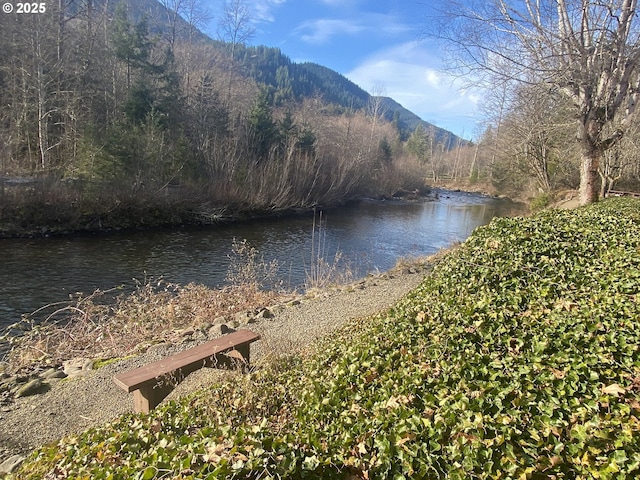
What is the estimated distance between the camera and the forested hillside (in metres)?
18.9

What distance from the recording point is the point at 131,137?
2120cm

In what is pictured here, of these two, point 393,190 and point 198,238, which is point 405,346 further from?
point 393,190

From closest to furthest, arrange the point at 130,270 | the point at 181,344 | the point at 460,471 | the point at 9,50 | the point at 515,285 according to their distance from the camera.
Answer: the point at 460,471
the point at 515,285
the point at 181,344
the point at 130,270
the point at 9,50

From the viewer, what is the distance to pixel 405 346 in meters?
3.52

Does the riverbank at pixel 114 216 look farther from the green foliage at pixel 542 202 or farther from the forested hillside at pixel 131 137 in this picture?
the green foliage at pixel 542 202

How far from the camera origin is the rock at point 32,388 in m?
5.06

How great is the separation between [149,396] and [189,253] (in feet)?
40.8

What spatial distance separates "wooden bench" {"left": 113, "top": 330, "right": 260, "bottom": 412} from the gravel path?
0.35 metres

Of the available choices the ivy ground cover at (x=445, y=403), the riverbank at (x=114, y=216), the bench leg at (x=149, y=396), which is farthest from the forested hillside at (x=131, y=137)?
the ivy ground cover at (x=445, y=403)

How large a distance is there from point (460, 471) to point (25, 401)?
520 centimetres

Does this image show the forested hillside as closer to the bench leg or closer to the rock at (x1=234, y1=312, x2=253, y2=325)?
the rock at (x1=234, y1=312, x2=253, y2=325)

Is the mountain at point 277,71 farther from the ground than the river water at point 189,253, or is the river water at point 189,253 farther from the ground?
the mountain at point 277,71

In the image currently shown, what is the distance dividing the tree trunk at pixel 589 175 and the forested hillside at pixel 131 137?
17.6 m

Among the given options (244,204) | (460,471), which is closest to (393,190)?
(244,204)
